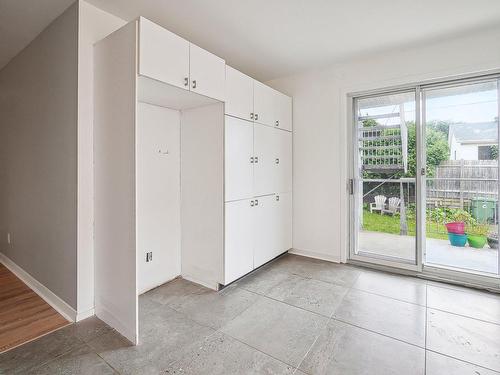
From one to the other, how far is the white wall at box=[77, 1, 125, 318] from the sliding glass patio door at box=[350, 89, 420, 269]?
2.89 m

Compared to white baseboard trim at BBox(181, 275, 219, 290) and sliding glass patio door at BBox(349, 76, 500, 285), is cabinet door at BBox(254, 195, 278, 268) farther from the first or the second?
sliding glass patio door at BBox(349, 76, 500, 285)

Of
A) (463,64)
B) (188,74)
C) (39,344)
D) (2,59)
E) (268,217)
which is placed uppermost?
(2,59)

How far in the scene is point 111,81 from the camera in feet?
6.53

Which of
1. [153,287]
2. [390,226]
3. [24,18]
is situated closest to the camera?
[24,18]

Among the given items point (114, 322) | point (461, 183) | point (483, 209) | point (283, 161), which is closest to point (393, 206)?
point (461, 183)

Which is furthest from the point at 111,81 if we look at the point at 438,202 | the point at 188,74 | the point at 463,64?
the point at 438,202

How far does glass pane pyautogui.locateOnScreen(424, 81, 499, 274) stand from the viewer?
2.70m

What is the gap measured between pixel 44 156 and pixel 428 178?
398cm

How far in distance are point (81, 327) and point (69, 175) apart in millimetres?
1176

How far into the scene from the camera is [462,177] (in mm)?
2822

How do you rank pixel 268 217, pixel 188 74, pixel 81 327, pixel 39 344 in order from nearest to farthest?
pixel 39 344, pixel 81 327, pixel 188 74, pixel 268 217

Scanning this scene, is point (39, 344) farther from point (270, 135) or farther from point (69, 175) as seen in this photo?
point (270, 135)

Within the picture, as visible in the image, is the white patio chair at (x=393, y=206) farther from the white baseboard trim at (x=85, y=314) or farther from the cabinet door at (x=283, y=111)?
the white baseboard trim at (x=85, y=314)

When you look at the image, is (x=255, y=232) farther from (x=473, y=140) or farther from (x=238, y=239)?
(x=473, y=140)
